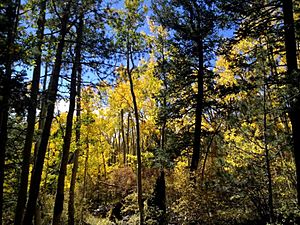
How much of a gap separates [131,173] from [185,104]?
31.4 feet

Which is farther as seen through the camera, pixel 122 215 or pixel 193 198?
pixel 122 215

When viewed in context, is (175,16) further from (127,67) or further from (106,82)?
(106,82)

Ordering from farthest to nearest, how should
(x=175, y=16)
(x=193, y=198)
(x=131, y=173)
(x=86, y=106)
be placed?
(x=131, y=173), (x=86, y=106), (x=175, y=16), (x=193, y=198)

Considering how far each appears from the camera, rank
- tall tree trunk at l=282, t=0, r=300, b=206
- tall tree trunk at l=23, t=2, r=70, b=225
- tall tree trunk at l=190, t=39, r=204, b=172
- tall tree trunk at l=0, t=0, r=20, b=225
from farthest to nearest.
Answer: tall tree trunk at l=190, t=39, r=204, b=172 → tall tree trunk at l=23, t=2, r=70, b=225 → tall tree trunk at l=282, t=0, r=300, b=206 → tall tree trunk at l=0, t=0, r=20, b=225

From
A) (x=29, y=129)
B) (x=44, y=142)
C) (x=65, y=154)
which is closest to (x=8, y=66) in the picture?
(x=29, y=129)

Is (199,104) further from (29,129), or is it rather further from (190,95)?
(29,129)

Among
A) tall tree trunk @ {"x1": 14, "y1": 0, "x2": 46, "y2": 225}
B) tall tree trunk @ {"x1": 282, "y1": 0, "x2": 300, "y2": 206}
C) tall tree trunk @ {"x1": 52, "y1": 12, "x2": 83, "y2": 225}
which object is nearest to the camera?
tall tree trunk @ {"x1": 282, "y1": 0, "x2": 300, "y2": 206}

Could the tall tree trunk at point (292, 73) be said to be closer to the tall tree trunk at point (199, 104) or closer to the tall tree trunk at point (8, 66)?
the tall tree trunk at point (199, 104)

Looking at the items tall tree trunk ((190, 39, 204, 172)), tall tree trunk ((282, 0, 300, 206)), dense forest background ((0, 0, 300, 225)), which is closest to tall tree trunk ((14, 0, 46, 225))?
dense forest background ((0, 0, 300, 225))

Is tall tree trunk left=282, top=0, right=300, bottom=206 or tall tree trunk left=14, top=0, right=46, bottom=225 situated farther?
tall tree trunk left=14, top=0, right=46, bottom=225

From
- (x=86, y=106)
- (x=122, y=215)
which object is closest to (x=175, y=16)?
(x=86, y=106)

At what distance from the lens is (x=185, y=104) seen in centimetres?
1195

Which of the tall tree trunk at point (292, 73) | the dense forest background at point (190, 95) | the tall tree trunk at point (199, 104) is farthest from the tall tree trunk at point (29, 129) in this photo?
the tall tree trunk at point (199, 104)

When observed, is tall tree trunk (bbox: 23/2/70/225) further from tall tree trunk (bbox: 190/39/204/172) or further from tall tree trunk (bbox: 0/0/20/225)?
tall tree trunk (bbox: 190/39/204/172)
